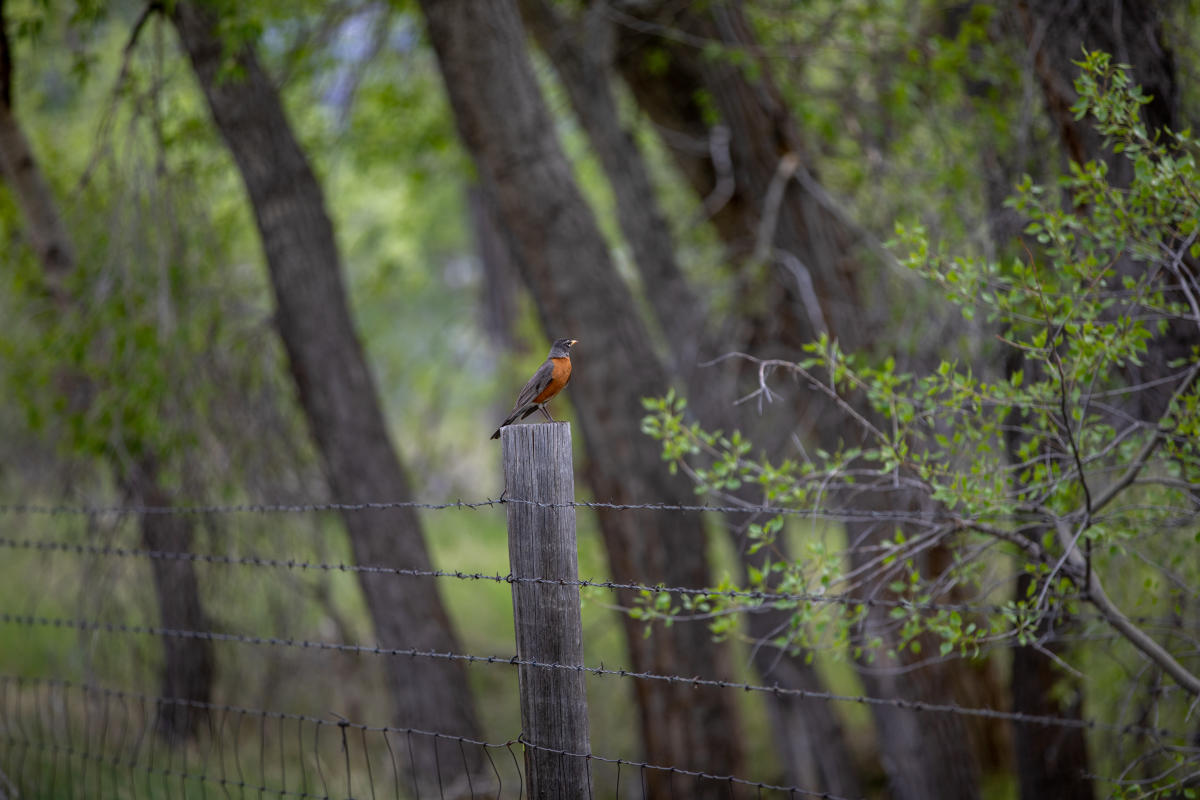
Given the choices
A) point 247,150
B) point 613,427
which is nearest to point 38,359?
point 247,150

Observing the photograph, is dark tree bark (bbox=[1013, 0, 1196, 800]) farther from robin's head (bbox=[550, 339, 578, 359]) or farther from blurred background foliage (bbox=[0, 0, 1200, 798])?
robin's head (bbox=[550, 339, 578, 359])

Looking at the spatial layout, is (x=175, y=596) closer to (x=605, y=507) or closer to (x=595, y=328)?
(x=595, y=328)

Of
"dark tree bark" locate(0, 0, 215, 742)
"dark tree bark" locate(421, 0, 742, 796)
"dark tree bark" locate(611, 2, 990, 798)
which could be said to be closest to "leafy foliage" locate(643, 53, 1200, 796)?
"dark tree bark" locate(611, 2, 990, 798)

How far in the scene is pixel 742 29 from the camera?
782 centimetres

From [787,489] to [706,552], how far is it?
12.3 ft

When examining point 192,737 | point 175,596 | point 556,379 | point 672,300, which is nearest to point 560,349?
point 556,379

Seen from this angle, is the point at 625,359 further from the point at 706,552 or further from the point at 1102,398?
the point at 1102,398

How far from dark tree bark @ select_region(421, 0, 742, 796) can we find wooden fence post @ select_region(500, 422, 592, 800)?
3882 millimetres

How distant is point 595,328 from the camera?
7082 mm

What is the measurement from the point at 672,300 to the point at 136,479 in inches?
189

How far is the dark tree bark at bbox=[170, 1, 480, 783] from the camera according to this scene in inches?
281

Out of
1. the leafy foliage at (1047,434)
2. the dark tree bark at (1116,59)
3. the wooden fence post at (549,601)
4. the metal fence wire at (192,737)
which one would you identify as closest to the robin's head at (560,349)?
the leafy foliage at (1047,434)

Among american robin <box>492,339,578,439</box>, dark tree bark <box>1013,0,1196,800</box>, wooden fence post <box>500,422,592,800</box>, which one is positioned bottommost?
wooden fence post <box>500,422,592,800</box>

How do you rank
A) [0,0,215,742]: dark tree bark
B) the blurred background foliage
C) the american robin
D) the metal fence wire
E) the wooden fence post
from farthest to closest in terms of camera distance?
[0,0,215,742]: dark tree bark < the blurred background foliage < the metal fence wire < the american robin < the wooden fence post
